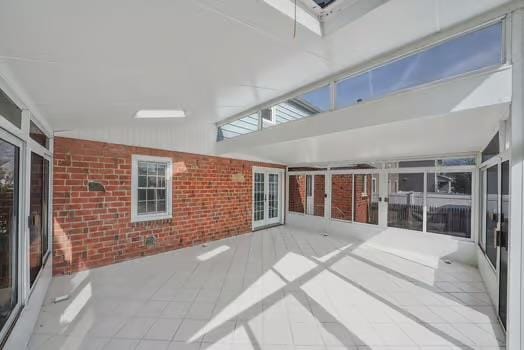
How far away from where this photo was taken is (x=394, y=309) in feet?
8.91

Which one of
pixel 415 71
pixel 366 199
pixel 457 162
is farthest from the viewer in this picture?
pixel 366 199

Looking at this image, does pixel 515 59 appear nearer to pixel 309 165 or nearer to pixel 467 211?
pixel 467 211

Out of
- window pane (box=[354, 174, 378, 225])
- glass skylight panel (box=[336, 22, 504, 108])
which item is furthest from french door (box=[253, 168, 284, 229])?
glass skylight panel (box=[336, 22, 504, 108])

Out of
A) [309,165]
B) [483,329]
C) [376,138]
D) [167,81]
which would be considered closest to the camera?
[167,81]

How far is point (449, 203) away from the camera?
4742mm

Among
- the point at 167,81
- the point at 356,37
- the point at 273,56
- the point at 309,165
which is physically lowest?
the point at 309,165

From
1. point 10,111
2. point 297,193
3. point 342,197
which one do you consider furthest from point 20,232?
point 297,193

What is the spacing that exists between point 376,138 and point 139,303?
384 centimetres

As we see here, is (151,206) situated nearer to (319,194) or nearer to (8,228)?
(8,228)

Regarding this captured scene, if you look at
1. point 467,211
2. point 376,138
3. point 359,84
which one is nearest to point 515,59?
point 359,84

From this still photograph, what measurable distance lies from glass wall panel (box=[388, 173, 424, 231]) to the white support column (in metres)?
3.32

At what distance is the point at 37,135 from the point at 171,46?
256 centimetres

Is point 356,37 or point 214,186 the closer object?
point 356,37

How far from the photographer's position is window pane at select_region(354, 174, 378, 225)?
568 centimetres
